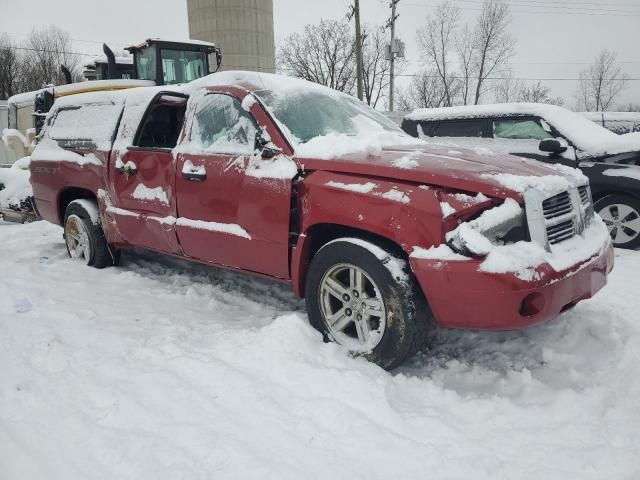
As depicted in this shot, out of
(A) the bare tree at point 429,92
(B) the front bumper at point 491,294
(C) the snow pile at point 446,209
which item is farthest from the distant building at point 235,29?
(B) the front bumper at point 491,294

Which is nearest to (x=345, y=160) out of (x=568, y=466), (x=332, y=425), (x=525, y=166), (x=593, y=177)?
(x=525, y=166)

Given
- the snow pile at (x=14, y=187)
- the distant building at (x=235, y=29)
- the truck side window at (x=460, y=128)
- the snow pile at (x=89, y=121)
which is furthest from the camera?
the distant building at (x=235, y=29)

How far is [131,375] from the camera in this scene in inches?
106

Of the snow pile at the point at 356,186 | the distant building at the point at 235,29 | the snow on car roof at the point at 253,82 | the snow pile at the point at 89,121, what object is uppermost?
the distant building at the point at 235,29

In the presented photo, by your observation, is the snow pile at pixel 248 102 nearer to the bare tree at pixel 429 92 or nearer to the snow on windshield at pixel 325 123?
the snow on windshield at pixel 325 123

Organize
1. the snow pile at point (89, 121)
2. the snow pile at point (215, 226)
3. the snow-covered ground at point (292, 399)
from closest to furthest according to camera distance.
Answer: the snow-covered ground at point (292, 399), the snow pile at point (215, 226), the snow pile at point (89, 121)

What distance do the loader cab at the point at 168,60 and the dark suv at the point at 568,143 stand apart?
7.35 meters

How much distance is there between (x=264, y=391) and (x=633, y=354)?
214 centimetres

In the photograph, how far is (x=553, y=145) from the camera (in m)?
5.93

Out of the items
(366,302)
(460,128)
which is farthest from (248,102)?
(460,128)

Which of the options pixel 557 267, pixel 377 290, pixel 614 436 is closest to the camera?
pixel 614 436

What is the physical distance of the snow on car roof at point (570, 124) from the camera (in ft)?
19.7

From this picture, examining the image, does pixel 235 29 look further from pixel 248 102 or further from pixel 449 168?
pixel 449 168

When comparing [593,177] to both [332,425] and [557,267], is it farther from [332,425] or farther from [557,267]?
[332,425]
